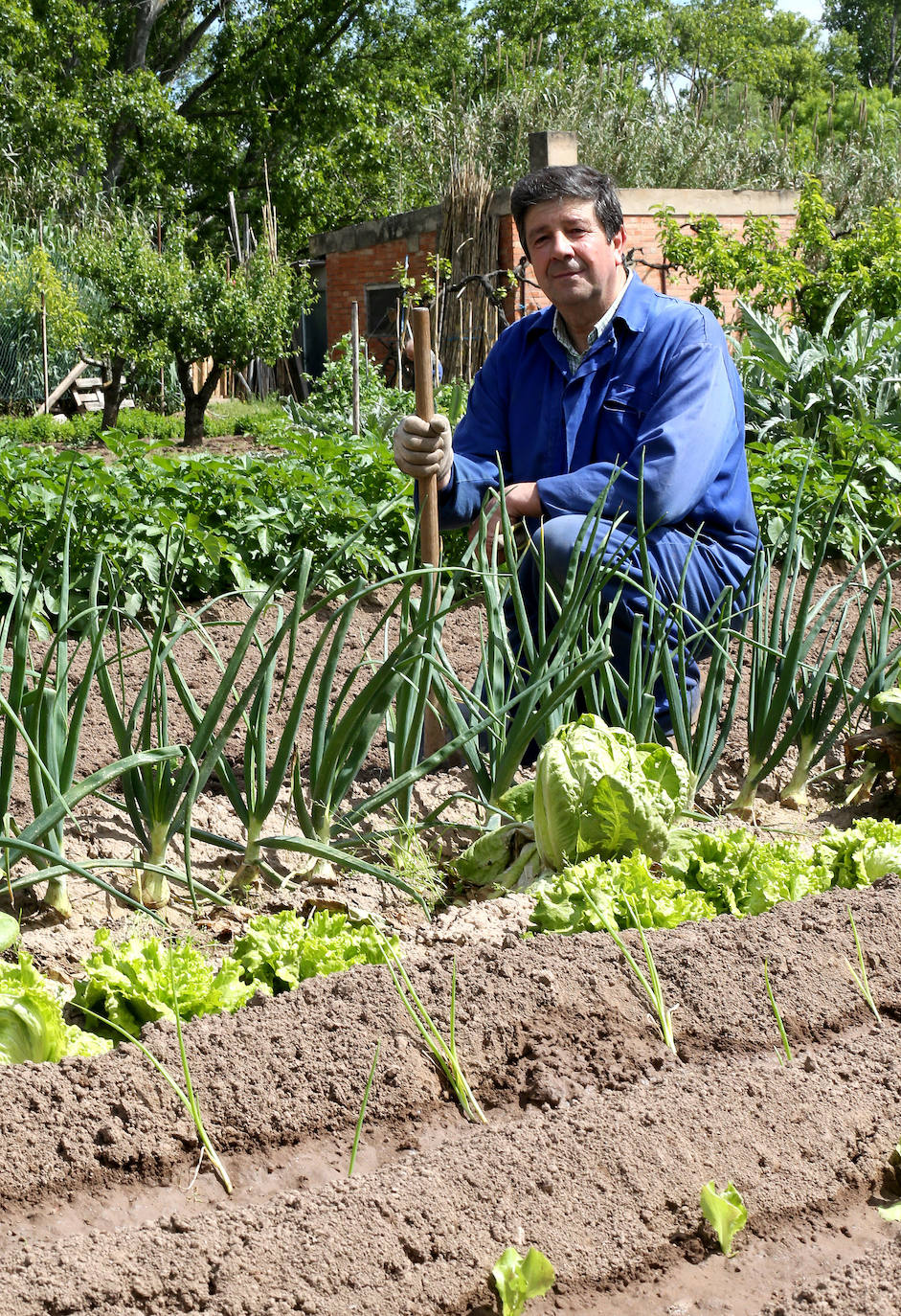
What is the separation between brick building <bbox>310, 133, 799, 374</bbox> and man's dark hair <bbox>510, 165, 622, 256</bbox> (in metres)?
5.92

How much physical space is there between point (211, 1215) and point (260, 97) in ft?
87.7

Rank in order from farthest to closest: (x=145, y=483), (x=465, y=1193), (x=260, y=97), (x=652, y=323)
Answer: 1. (x=260, y=97)
2. (x=145, y=483)
3. (x=652, y=323)
4. (x=465, y=1193)

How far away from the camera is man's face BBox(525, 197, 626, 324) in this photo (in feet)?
9.84

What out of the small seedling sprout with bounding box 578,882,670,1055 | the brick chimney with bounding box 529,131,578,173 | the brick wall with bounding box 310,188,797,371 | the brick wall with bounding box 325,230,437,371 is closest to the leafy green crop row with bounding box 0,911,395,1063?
the small seedling sprout with bounding box 578,882,670,1055

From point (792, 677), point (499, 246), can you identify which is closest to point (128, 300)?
point (499, 246)

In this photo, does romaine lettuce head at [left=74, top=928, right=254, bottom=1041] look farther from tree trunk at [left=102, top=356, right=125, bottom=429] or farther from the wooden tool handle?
tree trunk at [left=102, top=356, right=125, bottom=429]

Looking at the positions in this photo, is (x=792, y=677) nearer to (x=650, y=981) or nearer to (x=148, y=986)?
(x=650, y=981)

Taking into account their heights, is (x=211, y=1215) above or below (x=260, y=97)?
below

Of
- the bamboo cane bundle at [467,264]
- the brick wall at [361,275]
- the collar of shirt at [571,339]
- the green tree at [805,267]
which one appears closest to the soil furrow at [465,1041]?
the collar of shirt at [571,339]

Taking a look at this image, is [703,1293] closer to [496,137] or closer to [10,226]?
[496,137]

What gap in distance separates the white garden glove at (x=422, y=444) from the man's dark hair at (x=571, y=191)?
748 millimetres

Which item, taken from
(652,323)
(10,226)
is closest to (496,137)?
(10,226)

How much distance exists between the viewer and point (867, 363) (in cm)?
589

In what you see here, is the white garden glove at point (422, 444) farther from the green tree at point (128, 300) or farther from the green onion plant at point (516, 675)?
the green tree at point (128, 300)
